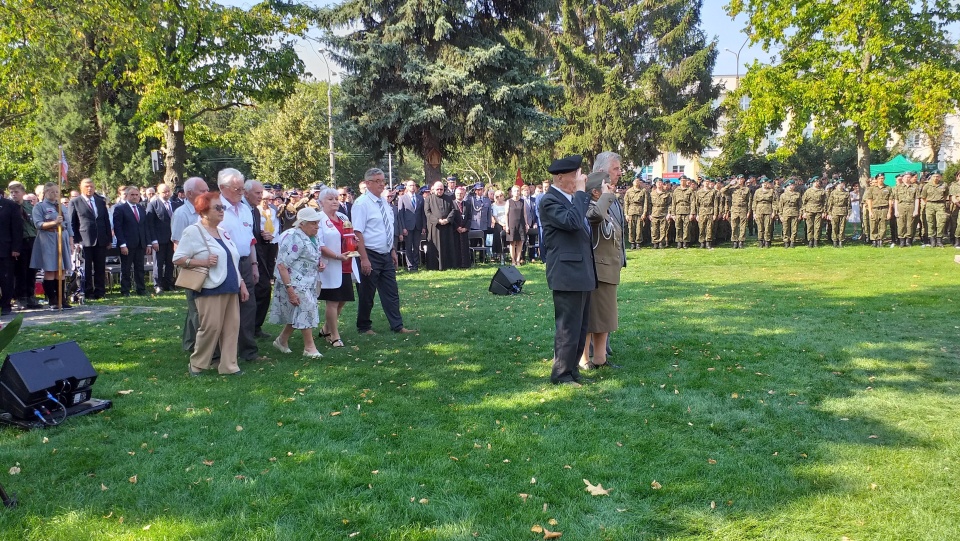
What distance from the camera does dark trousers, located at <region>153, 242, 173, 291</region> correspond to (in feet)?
48.1

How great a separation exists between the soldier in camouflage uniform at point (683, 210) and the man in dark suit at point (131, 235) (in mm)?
15360

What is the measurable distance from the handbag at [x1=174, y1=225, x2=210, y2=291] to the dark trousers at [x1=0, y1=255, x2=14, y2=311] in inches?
254

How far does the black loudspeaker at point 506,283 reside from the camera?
1287 centimetres

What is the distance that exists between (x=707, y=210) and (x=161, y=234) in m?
15.9

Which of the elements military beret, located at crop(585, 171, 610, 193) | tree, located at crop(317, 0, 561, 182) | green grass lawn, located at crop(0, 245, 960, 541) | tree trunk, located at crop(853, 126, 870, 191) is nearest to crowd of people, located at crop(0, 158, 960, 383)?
military beret, located at crop(585, 171, 610, 193)

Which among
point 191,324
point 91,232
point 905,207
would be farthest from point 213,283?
point 905,207

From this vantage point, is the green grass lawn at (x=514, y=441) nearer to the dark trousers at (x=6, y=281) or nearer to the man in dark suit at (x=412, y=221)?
the dark trousers at (x=6, y=281)

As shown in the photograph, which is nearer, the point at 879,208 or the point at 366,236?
the point at 366,236

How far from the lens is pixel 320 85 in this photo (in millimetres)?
63500

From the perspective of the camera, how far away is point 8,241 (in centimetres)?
1155

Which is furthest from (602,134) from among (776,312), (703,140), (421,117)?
(776,312)

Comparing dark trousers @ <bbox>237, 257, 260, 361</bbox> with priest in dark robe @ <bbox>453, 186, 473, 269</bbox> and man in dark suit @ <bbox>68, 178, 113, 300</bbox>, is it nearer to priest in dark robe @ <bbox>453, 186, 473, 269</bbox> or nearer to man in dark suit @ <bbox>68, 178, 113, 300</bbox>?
man in dark suit @ <bbox>68, 178, 113, 300</bbox>

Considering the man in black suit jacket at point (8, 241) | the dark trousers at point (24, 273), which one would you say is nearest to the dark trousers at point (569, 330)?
the man in black suit jacket at point (8, 241)

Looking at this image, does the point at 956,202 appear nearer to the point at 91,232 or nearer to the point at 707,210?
the point at 707,210
